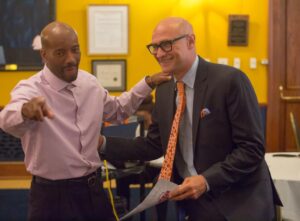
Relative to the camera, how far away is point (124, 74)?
5.70 m

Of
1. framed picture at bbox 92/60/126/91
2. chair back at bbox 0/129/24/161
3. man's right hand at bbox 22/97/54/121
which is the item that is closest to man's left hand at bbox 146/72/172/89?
man's right hand at bbox 22/97/54/121

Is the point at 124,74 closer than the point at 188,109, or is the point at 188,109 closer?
the point at 188,109

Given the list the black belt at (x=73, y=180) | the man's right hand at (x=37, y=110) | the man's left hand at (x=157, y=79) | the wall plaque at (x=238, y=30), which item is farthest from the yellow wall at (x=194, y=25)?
the man's right hand at (x=37, y=110)

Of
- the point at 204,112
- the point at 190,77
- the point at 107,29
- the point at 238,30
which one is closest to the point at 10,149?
the point at 107,29

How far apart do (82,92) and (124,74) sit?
3.74 metres

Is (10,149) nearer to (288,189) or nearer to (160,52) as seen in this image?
(288,189)

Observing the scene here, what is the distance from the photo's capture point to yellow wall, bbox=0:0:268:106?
223 inches

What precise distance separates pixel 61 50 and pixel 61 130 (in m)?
0.31

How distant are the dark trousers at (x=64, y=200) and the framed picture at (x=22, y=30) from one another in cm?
385

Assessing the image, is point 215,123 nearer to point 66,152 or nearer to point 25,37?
point 66,152

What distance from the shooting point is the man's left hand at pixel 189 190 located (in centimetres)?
181

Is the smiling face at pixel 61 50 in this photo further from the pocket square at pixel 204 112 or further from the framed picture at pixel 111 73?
the framed picture at pixel 111 73

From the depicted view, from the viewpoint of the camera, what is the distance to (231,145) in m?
1.94

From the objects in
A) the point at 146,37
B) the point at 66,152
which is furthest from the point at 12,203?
the point at 66,152
